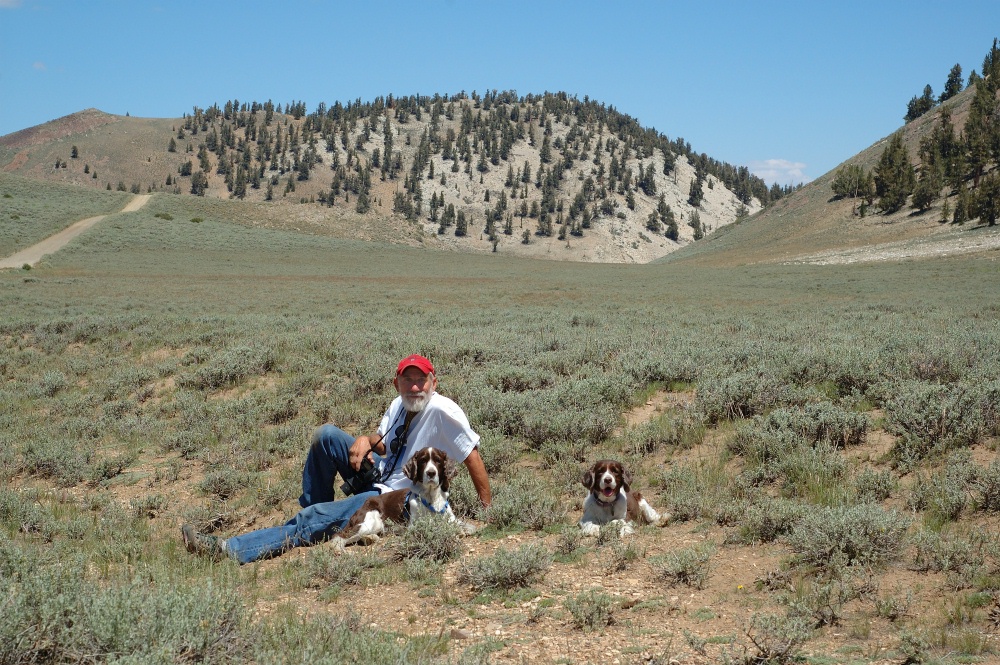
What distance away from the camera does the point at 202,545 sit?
5562 millimetres

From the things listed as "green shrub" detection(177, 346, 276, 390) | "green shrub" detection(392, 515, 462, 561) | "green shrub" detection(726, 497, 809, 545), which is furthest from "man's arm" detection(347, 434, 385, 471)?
"green shrub" detection(177, 346, 276, 390)

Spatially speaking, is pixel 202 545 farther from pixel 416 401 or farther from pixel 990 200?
pixel 990 200

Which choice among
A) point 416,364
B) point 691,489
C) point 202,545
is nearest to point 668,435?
point 691,489

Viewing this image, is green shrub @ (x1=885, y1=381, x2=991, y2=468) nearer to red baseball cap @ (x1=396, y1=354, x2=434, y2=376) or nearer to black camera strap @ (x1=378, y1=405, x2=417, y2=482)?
red baseball cap @ (x1=396, y1=354, x2=434, y2=376)

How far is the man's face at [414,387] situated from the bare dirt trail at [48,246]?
157 feet

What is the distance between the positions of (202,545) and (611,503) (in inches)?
129

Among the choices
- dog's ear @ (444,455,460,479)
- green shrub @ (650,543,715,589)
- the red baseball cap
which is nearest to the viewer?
green shrub @ (650,543,715,589)

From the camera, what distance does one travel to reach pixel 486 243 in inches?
5369

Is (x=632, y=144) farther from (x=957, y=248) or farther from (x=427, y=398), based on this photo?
(x=427, y=398)

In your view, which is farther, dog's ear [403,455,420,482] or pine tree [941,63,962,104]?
pine tree [941,63,962,104]

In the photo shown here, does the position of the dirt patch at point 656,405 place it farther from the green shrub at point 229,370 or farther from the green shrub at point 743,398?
the green shrub at point 229,370

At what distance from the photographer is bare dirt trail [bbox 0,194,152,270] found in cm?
4819

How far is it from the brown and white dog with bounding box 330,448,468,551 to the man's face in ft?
1.46

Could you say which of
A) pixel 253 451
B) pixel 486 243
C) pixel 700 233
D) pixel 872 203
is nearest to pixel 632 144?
pixel 700 233
